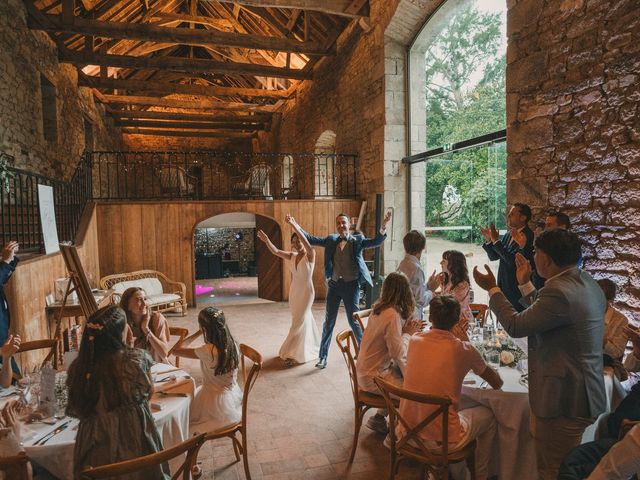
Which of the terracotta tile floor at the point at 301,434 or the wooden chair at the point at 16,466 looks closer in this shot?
the wooden chair at the point at 16,466

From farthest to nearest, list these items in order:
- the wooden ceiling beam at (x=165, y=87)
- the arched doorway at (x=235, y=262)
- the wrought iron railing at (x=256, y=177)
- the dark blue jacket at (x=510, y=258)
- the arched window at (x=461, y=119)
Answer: the wooden ceiling beam at (x=165, y=87) < the arched doorway at (x=235, y=262) < the wrought iron railing at (x=256, y=177) < the arched window at (x=461, y=119) < the dark blue jacket at (x=510, y=258)

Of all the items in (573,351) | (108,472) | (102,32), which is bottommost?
(108,472)

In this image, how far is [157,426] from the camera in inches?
84.4

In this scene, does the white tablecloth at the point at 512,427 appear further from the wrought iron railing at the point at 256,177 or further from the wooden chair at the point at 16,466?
the wrought iron railing at the point at 256,177

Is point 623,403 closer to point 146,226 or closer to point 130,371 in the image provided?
point 130,371

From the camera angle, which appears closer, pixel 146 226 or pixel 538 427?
pixel 538 427

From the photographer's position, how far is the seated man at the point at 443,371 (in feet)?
7.37

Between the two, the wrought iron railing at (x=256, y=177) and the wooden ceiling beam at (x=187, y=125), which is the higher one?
the wooden ceiling beam at (x=187, y=125)

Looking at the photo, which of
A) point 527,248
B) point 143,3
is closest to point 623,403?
point 527,248

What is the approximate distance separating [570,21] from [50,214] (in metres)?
5.26

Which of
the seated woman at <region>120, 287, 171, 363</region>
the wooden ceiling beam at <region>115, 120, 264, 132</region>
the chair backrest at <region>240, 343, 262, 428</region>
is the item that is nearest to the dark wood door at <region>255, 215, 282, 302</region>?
the seated woman at <region>120, 287, 171, 363</region>

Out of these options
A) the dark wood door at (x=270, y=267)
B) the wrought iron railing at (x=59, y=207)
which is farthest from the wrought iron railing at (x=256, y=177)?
the dark wood door at (x=270, y=267)

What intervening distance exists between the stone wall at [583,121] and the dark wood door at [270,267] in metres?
5.09

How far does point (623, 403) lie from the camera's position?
2.31 metres
